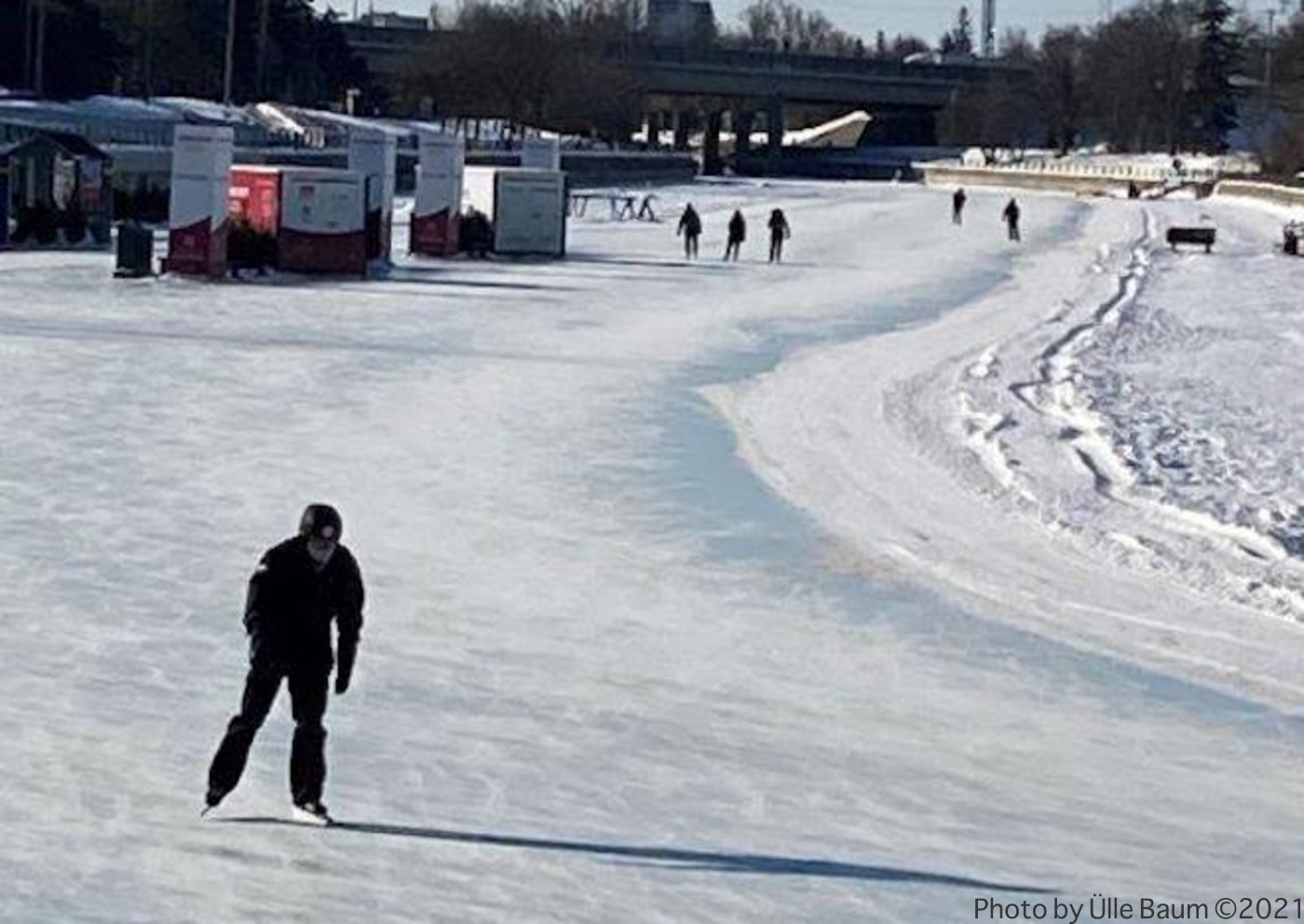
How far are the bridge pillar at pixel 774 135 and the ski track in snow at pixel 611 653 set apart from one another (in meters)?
124

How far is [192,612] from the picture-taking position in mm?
12570

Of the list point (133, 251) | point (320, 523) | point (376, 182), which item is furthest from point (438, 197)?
point (320, 523)

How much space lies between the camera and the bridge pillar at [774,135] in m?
149

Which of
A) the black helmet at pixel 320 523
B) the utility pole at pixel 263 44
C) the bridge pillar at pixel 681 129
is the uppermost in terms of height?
the utility pole at pixel 263 44

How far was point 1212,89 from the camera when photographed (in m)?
153

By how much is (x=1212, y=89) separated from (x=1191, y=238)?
95.4m

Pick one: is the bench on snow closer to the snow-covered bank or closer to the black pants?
the snow-covered bank

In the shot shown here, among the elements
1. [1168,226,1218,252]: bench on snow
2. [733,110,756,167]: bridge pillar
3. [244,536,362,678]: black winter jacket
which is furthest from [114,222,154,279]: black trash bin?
[733,110,756,167]: bridge pillar

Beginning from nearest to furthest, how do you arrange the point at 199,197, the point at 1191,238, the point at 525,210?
1. the point at 199,197
2. the point at 525,210
3. the point at 1191,238

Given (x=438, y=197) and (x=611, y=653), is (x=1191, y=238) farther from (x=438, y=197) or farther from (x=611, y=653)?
(x=611, y=653)

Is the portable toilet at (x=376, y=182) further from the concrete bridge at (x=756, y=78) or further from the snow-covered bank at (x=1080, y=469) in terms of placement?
the concrete bridge at (x=756, y=78)

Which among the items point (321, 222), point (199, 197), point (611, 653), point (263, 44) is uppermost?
point (263, 44)

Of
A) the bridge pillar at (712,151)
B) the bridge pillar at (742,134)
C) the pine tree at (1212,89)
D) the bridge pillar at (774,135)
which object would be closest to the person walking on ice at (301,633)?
the bridge pillar at (712,151)

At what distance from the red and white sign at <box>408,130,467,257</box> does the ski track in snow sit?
17.2 metres
